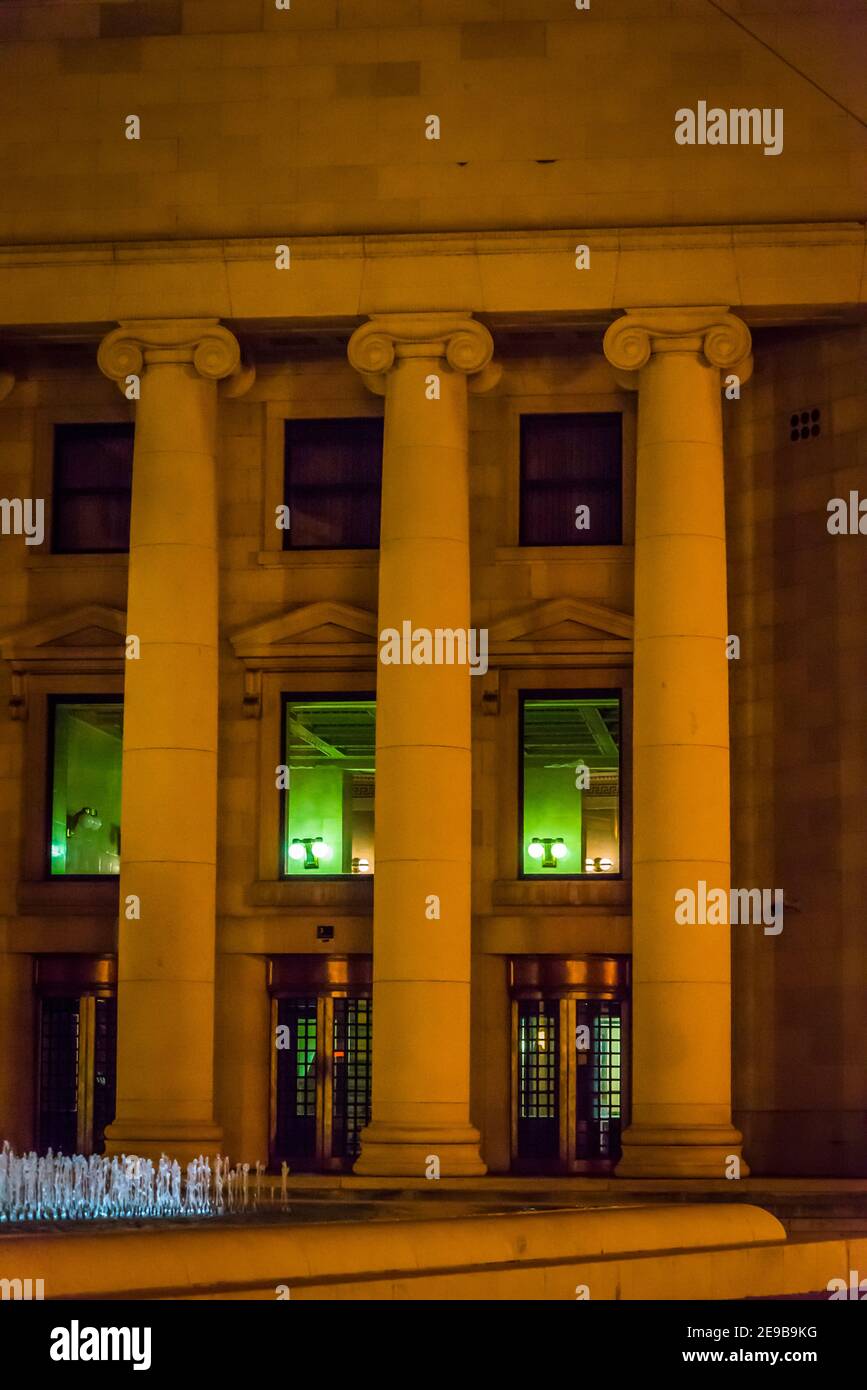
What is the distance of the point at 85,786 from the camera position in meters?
39.8

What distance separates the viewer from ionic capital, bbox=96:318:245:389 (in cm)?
3706

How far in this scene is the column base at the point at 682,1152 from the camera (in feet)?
113

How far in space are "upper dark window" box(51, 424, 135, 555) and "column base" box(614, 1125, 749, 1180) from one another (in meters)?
13.3

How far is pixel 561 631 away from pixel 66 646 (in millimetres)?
8207

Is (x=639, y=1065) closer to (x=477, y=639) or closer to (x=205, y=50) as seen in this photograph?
(x=477, y=639)

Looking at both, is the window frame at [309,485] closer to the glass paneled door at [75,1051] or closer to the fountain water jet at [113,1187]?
the glass paneled door at [75,1051]

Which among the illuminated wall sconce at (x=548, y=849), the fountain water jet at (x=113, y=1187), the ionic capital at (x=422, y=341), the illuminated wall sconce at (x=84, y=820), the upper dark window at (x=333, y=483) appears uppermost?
the ionic capital at (x=422, y=341)

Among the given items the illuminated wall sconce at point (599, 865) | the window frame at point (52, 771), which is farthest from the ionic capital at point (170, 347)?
the illuminated wall sconce at point (599, 865)

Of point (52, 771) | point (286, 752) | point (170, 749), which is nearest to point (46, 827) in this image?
point (52, 771)

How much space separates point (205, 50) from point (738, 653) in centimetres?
1294

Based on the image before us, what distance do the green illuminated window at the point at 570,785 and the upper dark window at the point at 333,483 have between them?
13.7 feet

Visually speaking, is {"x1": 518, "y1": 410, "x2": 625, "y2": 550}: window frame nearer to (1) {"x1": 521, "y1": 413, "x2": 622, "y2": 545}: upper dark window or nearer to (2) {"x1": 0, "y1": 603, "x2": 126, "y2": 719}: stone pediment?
(1) {"x1": 521, "y1": 413, "x2": 622, "y2": 545}: upper dark window

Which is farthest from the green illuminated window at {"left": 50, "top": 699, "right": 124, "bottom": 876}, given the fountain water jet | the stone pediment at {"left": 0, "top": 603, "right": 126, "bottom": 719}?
the fountain water jet
